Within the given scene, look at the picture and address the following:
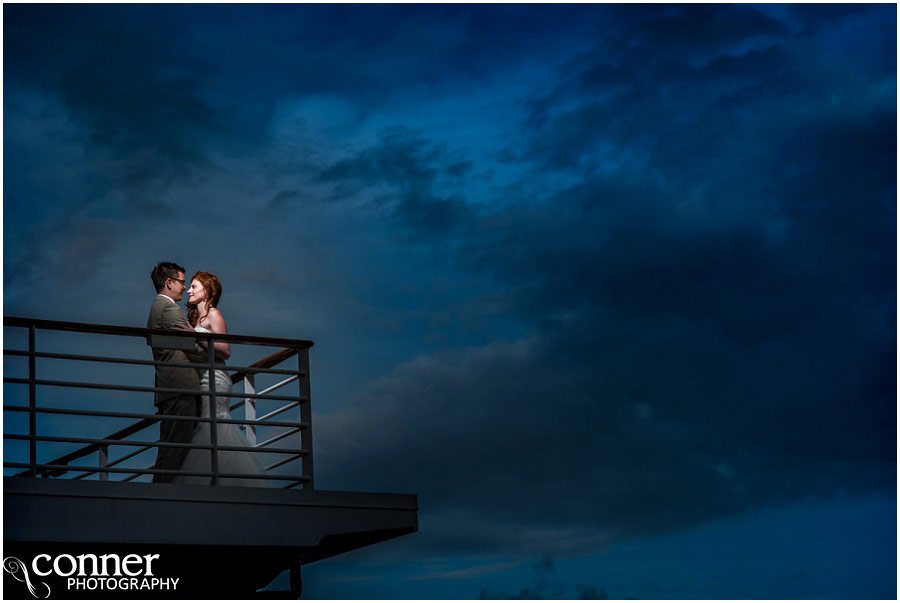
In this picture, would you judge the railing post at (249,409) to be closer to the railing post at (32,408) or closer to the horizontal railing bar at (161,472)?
the horizontal railing bar at (161,472)

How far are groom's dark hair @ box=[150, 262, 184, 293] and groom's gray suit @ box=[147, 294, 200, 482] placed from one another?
0.59 ft

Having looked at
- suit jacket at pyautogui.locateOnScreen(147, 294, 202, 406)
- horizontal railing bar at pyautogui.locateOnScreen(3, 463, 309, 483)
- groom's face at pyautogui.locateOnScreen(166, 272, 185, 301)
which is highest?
groom's face at pyautogui.locateOnScreen(166, 272, 185, 301)

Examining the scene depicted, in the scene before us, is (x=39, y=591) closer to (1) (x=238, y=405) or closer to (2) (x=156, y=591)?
(2) (x=156, y=591)

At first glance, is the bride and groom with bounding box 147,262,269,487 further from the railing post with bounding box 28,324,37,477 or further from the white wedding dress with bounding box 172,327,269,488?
the railing post with bounding box 28,324,37,477

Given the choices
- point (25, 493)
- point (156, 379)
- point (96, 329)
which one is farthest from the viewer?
point (156, 379)

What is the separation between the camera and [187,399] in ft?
35.5

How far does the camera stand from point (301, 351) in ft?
36.2

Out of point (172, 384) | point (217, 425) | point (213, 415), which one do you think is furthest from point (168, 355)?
point (213, 415)

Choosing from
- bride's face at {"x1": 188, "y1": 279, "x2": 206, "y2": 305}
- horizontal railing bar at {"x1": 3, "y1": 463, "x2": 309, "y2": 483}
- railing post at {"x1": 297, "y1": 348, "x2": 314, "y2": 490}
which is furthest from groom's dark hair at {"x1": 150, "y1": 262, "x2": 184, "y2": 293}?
horizontal railing bar at {"x1": 3, "y1": 463, "x2": 309, "y2": 483}

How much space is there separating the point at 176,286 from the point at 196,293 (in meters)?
0.38

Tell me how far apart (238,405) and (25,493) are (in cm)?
253

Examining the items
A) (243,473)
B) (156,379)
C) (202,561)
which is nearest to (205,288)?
(156,379)

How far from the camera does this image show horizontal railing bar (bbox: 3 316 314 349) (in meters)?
9.66

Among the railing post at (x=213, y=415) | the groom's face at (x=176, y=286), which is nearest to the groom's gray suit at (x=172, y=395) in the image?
the groom's face at (x=176, y=286)
